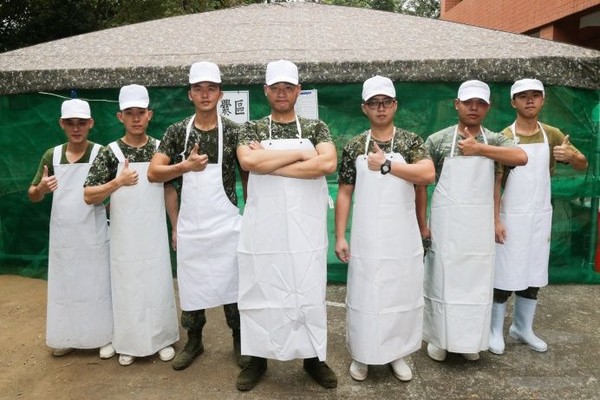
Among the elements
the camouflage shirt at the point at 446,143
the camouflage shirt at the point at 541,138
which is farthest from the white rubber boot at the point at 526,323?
the camouflage shirt at the point at 446,143

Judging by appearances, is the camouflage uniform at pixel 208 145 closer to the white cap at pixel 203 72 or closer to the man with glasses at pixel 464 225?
the white cap at pixel 203 72

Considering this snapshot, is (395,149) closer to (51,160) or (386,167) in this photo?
(386,167)

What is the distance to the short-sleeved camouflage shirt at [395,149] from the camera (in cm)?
296

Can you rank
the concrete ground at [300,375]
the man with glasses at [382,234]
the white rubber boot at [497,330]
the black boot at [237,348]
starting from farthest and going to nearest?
the white rubber boot at [497,330] < the black boot at [237,348] < the concrete ground at [300,375] < the man with glasses at [382,234]

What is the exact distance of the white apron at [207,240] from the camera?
3.08 meters

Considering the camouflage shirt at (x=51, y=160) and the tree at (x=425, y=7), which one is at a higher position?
the tree at (x=425, y=7)

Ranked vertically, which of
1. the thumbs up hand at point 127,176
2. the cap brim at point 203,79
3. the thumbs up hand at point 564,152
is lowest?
the thumbs up hand at point 127,176

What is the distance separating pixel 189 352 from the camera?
3400mm

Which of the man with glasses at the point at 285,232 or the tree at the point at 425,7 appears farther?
the tree at the point at 425,7

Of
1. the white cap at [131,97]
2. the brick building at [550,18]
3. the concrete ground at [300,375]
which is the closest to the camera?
the concrete ground at [300,375]

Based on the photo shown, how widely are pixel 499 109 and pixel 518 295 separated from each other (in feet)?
6.74

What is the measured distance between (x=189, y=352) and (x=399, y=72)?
9.90 ft

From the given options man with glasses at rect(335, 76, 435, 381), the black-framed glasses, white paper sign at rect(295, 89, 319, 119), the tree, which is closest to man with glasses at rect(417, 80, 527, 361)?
man with glasses at rect(335, 76, 435, 381)

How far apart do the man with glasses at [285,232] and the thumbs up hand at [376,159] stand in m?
0.21
